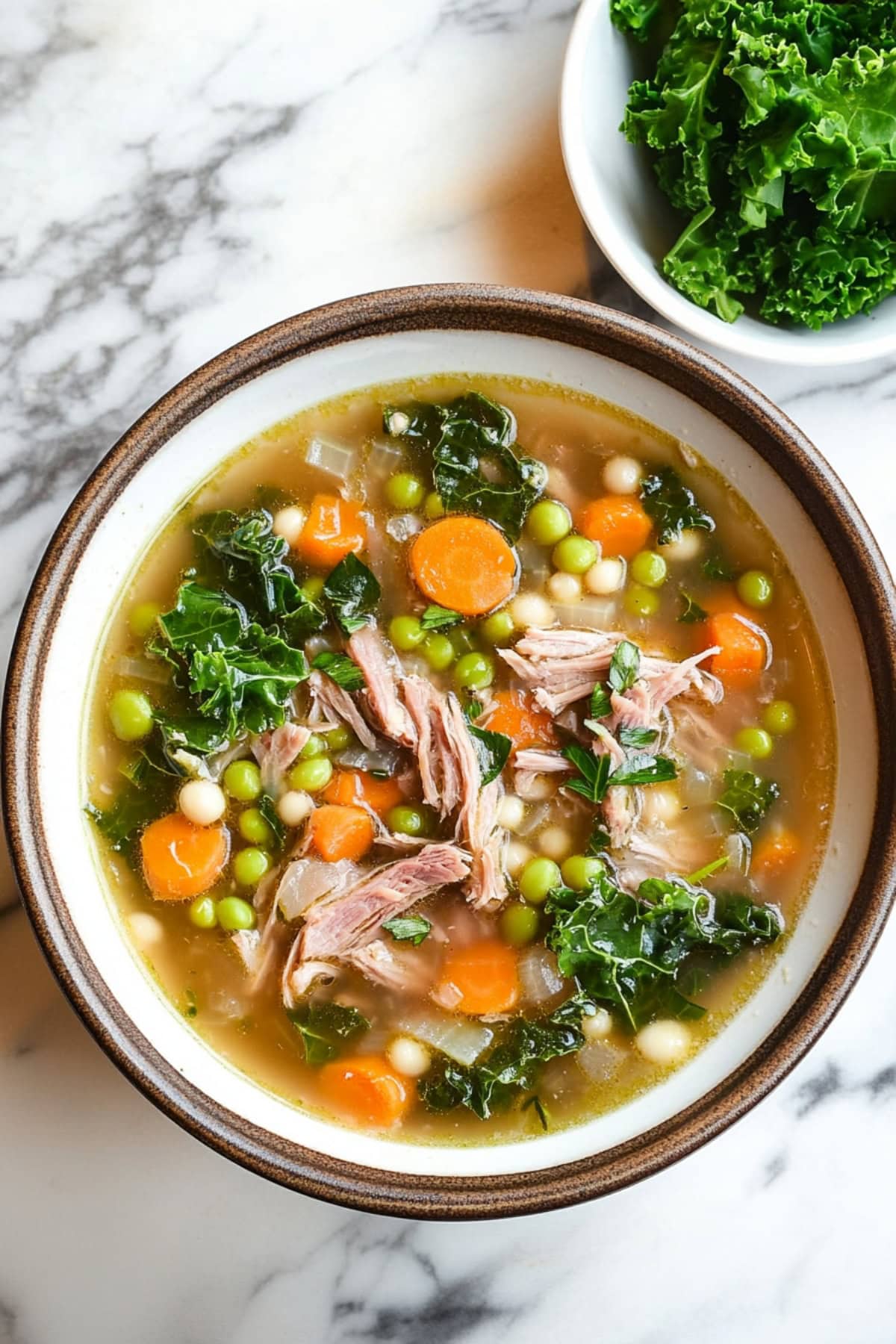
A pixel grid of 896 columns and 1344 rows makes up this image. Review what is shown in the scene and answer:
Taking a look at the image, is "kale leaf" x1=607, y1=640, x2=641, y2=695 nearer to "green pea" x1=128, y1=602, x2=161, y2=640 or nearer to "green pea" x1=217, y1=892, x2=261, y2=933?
"green pea" x1=217, y1=892, x2=261, y2=933

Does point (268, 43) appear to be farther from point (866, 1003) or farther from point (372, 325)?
point (866, 1003)

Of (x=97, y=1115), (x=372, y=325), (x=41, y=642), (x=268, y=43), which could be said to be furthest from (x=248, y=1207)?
(x=268, y=43)

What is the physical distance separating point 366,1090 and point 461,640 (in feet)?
3.86

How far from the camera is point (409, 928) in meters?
3.11

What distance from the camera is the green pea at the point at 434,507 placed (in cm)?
318

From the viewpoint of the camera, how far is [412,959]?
3143 mm

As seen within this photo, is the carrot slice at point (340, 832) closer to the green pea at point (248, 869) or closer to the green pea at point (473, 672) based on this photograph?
the green pea at point (248, 869)

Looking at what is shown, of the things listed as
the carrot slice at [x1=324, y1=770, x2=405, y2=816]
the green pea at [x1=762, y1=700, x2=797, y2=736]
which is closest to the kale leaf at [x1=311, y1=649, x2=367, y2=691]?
the carrot slice at [x1=324, y1=770, x2=405, y2=816]

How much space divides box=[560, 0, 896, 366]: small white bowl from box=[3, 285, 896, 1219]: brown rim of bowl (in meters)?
0.24

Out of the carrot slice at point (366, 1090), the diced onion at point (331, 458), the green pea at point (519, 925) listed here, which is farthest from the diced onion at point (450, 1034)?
the diced onion at point (331, 458)

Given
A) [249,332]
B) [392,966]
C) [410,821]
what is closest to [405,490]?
[249,332]

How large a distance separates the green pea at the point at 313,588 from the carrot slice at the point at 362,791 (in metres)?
0.46

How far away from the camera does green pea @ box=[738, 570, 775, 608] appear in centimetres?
317

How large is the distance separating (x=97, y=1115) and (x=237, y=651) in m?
1.33
